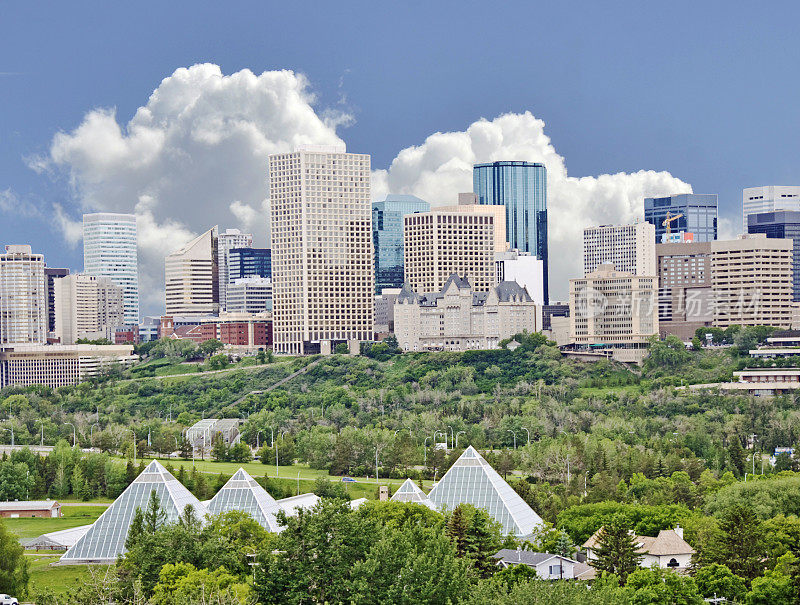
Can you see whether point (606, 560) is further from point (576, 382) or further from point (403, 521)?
point (576, 382)

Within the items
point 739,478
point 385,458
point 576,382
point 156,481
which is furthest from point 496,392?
point 156,481

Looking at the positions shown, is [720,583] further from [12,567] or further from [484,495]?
[12,567]

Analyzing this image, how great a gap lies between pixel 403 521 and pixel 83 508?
44.1 m

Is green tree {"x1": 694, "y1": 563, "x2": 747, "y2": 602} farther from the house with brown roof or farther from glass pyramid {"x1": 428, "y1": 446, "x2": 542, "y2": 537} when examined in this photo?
glass pyramid {"x1": 428, "y1": 446, "x2": 542, "y2": 537}

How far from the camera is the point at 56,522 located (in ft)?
404

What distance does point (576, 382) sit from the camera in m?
189

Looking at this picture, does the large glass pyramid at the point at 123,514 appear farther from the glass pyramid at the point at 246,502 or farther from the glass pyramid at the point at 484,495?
the glass pyramid at the point at 484,495

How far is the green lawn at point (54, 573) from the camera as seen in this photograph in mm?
93925

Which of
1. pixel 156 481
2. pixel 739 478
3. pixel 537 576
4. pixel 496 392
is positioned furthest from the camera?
pixel 496 392

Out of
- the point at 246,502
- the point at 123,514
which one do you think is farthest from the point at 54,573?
the point at 246,502

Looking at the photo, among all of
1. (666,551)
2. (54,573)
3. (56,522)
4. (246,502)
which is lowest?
(54,573)

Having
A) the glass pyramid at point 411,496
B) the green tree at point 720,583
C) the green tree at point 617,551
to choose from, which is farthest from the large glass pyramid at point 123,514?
the green tree at point 720,583

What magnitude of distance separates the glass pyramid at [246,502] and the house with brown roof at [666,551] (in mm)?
24636

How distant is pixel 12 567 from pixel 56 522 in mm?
35389
